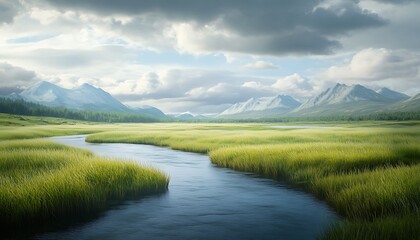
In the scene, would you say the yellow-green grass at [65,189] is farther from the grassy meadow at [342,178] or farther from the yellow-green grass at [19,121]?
the yellow-green grass at [19,121]

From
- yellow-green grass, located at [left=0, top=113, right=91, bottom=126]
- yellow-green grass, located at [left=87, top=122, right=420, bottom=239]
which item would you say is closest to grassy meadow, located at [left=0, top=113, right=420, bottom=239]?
yellow-green grass, located at [left=87, top=122, right=420, bottom=239]

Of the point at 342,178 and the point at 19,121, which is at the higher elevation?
the point at 19,121

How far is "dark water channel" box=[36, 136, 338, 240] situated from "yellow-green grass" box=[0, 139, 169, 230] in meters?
1.00

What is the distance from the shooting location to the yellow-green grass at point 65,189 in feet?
44.4

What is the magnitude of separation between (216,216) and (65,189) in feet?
21.0

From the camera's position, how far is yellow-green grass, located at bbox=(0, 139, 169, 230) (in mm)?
13547

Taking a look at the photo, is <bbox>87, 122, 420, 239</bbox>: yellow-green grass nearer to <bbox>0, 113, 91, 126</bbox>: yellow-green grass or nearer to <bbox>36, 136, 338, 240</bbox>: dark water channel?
<bbox>36, 136, 338, 240</bbox>: dark water channel

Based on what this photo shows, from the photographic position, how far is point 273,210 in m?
16.3

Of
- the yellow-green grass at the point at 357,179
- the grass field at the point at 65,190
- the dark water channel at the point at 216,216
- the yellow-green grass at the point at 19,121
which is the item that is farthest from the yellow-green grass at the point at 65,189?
the yellow-green grass at the point at 19,121

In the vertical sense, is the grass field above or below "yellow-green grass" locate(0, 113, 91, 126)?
below

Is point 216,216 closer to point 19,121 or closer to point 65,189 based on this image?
point 65,189

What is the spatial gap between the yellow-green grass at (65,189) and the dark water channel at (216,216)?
3.28 ft

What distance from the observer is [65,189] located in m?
15.0

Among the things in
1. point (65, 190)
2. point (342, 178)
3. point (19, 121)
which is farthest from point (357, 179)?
point (19, 121)
